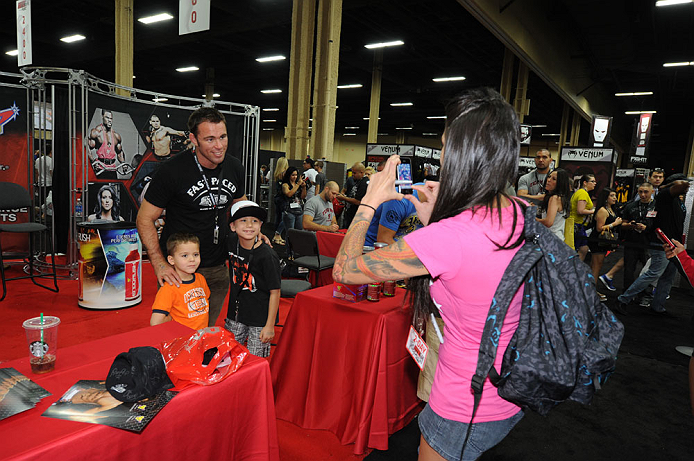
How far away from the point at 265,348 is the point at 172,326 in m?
0.80

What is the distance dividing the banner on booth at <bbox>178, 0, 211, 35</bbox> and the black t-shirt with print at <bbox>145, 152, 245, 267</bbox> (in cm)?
345

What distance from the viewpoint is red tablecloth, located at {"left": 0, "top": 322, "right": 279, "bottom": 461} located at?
3.24 ft

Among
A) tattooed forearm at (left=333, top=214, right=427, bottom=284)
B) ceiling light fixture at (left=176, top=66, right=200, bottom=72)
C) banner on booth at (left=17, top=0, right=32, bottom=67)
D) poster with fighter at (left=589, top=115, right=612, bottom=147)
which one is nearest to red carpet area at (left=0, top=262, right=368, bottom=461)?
tattooed forearm at (left=333, top=214, right=427, bottom=284)

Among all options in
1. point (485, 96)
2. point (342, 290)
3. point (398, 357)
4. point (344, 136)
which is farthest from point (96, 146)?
point (344, 136)

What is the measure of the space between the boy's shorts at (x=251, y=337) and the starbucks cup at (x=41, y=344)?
1164mm

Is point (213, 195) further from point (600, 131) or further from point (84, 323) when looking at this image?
point (600, 131)

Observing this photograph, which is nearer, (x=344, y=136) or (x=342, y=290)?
(x=342, y=290)

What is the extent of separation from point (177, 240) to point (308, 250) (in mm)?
2391

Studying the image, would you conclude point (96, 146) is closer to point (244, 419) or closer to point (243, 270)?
point (243, 270)

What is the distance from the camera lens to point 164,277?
2.08 meters

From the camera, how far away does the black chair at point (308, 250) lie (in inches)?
174

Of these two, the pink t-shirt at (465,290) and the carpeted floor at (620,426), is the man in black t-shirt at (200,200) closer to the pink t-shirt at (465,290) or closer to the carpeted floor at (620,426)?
the carpeted floor at (620,426)

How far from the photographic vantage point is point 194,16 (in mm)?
5156

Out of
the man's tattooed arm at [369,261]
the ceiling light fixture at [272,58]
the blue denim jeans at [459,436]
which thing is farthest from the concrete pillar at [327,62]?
the blue denim jeans at [459,436]
